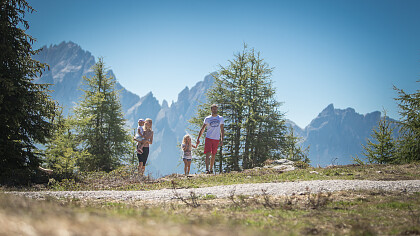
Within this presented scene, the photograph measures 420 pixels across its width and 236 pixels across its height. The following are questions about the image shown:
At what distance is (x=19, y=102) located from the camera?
9.27 m

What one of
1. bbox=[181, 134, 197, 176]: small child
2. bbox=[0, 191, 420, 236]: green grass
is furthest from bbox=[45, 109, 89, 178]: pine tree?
bbox=[0, 191, 420, 236]: green grass

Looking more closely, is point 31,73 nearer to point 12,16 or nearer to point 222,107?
point 12,16

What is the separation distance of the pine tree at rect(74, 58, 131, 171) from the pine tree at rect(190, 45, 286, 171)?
6.81 meters

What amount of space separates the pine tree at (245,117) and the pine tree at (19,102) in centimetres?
1136

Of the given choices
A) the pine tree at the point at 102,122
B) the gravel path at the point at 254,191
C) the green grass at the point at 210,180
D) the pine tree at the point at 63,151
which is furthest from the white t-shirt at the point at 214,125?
the pine tree at the point at 102,122

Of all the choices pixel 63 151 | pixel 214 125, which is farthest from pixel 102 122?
pixel 214 125

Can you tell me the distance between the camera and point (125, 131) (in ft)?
72.5

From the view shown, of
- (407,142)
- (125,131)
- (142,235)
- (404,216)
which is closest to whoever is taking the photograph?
(142,235)

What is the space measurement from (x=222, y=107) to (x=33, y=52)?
1311 cm

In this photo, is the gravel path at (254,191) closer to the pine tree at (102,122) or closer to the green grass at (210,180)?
the green grass at (210,180)

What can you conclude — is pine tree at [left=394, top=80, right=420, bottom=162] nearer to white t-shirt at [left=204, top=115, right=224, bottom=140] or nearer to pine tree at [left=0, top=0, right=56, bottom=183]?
white t-shirt at [left=204, top=115, right=224, bottom=140]

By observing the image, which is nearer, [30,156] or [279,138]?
[30,156]

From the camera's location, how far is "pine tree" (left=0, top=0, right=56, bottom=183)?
8.85 meters

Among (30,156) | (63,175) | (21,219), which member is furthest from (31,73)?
(21,219)
